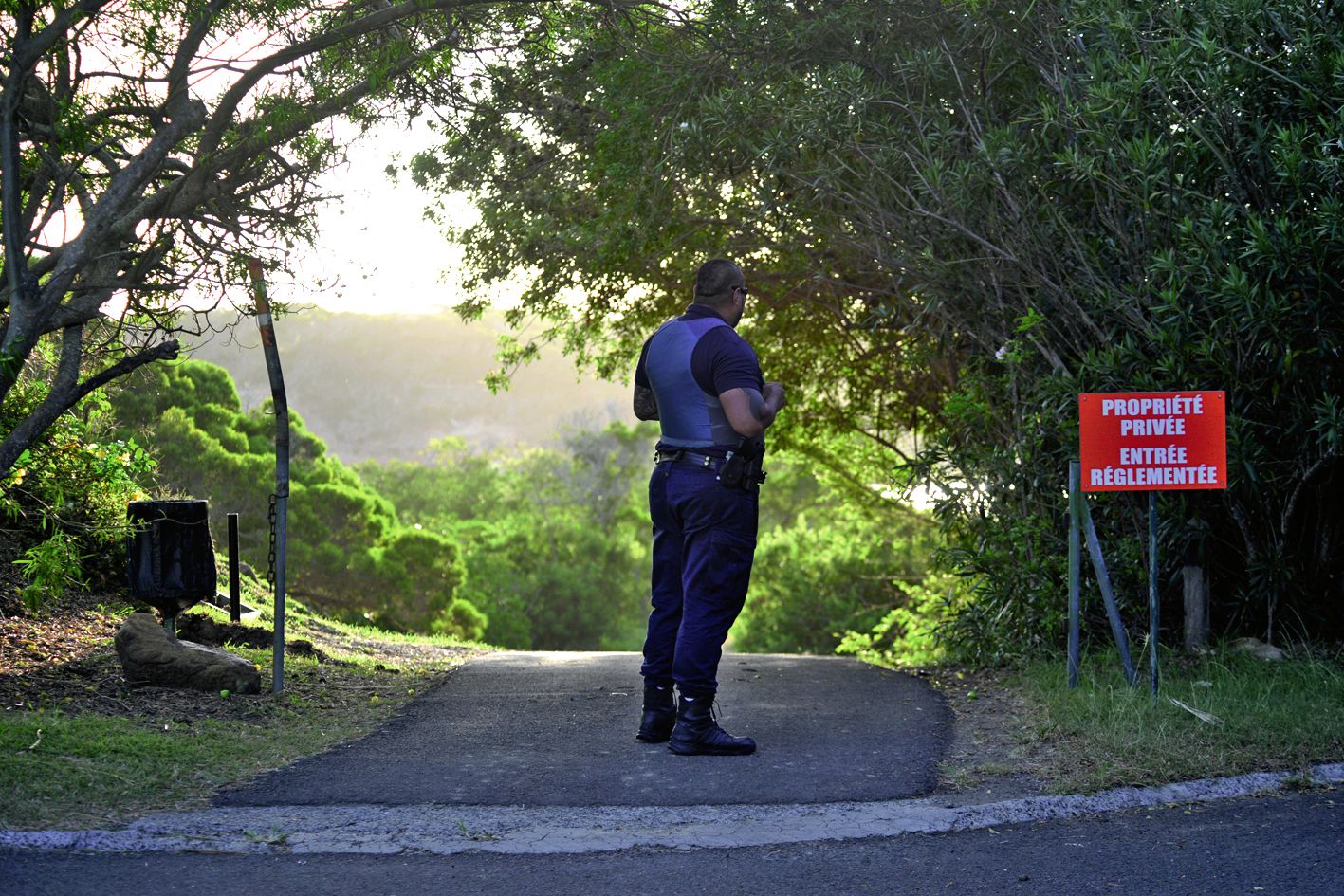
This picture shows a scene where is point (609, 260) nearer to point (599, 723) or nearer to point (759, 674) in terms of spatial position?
point (759, 674)

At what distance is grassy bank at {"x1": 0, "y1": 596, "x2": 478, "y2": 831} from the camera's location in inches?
188

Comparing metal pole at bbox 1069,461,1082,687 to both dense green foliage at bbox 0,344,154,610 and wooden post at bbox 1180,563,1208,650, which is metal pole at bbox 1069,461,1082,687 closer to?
wooden post at bbox 1180,563,1208,650

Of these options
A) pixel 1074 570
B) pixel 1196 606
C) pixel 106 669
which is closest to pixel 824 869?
pixel 1074 570

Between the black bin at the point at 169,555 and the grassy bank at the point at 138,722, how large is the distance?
473mm

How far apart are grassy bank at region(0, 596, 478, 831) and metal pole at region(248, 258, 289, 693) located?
318 millimetres

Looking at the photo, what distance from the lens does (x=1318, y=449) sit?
7.02 meters

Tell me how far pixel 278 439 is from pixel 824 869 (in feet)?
12.9

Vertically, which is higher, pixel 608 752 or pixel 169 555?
pixel 169 555

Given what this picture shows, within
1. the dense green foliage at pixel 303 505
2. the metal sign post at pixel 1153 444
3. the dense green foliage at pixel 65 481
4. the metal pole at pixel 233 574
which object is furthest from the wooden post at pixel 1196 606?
the dense green foliage at pixel 303 505

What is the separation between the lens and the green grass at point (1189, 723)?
522 cm

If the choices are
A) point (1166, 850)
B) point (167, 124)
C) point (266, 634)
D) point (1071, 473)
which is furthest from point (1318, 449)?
point (266, 634)

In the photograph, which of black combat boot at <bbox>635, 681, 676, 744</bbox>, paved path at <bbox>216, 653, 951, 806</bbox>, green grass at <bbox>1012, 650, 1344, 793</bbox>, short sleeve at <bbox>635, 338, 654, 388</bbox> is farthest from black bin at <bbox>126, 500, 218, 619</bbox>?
green grass at <bbox>1012, 650, 1344, 793</bbox>

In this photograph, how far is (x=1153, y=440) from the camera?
6363 millimetres

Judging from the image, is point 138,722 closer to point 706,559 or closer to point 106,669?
point 106,669
